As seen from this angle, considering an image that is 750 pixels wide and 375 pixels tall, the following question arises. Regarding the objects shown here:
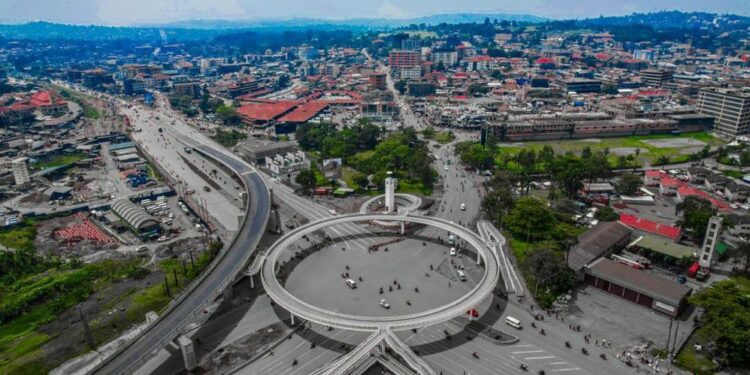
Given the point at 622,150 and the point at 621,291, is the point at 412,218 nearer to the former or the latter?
the point at 621,291

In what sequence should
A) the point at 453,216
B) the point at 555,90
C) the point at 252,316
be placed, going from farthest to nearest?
the point at 555,90 < the point at 453,216 < the point at 252,316

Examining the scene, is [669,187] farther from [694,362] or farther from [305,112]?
[305,112]

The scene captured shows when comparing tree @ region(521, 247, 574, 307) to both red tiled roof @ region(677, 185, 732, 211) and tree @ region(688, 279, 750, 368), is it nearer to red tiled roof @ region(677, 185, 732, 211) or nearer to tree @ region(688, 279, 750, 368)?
tree @ region(688, 279, 750, 368)

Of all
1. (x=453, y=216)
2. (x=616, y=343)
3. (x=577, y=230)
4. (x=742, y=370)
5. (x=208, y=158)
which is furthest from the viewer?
(x=208, y=158)

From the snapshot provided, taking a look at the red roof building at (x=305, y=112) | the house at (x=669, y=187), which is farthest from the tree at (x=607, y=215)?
the red roof building at (x=305, y=112)

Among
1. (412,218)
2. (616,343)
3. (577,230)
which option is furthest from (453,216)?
(616,343)

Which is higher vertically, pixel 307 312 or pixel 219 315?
pixel 307 312

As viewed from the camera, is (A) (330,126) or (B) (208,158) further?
(A) (330,126)

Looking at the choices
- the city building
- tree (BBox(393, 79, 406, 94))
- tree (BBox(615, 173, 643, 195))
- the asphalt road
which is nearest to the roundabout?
the asphalt road

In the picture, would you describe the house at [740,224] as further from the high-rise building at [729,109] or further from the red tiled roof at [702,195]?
the high-rise building at [729,109]
